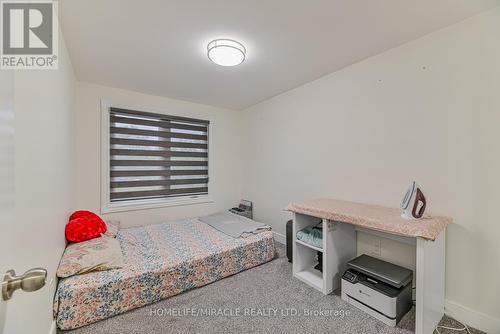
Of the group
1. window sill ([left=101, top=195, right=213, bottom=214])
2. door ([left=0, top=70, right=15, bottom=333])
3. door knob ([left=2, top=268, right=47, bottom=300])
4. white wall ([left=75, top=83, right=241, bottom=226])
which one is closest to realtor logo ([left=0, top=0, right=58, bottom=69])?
door ([left=0, top=70, right=15, bottom=333])

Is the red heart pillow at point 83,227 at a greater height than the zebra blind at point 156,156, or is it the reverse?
the zebra blind at point 156,156

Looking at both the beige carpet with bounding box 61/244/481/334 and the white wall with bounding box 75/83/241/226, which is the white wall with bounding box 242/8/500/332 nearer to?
the beige carpet with bounding box 61/244/481/334

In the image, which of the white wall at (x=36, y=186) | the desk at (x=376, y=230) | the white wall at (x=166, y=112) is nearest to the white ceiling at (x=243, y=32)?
the white wall at (x=166, y=112)

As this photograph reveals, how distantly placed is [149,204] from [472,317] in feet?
11.5

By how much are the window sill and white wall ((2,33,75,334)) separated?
1288 millimetres

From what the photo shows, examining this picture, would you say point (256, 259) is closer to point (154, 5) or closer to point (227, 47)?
point (227, 47)

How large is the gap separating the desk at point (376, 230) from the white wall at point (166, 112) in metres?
1.89

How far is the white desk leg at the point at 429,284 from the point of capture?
140 cm

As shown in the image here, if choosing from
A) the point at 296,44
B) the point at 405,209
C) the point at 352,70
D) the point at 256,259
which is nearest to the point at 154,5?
the point at 296,44

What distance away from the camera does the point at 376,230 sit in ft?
6.40

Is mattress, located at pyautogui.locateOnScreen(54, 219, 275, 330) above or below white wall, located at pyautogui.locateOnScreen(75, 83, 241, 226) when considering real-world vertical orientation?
below

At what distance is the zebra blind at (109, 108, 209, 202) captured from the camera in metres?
2.97

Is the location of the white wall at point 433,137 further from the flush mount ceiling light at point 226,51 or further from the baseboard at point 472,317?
the flush mount ceiling light at point 226,51

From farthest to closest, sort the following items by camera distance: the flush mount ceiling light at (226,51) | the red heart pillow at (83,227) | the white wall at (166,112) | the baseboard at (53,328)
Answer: the white wall at (166,112), the red heart pillow at (83,227), the flush mount ceiling light at (226,51), the baseboard at (53,328)
